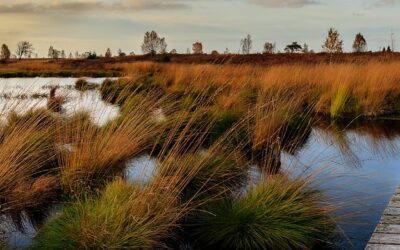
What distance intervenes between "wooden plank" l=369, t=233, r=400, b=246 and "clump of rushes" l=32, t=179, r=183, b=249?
1.41 metres

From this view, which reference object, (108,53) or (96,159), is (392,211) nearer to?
(96,159)

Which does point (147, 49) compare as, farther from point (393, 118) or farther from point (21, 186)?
point (21, 186)

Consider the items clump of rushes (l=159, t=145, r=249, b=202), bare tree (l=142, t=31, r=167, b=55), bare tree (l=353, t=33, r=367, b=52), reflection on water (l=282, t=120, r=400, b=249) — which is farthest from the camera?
bare tree (l=142, t=31, r=167, b=55)

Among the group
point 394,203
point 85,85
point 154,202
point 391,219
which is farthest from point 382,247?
point 85,85

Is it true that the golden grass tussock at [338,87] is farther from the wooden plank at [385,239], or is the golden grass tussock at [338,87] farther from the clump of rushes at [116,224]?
the wooden plank at [385,239]

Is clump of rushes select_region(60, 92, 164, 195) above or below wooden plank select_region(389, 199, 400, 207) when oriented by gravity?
above

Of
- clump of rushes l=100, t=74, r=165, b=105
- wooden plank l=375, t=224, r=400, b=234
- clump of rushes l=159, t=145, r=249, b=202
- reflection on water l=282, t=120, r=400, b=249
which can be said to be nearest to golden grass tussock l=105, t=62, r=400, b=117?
clump of rushes l=100, t=74, r=165, b=105

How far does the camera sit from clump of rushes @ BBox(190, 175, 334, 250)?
4207mm

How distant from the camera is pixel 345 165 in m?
7.31

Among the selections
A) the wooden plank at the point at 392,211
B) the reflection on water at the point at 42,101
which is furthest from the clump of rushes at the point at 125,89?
the wooden plank at the point at 392,211

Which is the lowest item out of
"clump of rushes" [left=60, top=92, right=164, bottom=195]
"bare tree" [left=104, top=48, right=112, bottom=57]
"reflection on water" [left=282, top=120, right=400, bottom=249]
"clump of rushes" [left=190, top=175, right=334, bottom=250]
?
"bare tree" [left=104, top=48, right=112, bottom=57]

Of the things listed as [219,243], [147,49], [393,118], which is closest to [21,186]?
[219,243]

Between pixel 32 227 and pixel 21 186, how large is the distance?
0.39 meters

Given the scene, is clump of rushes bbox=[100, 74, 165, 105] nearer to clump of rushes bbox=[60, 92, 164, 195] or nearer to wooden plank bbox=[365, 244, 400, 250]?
clump of rushes bbox=[60, 92, 164, 195]
